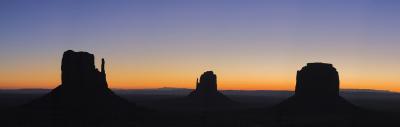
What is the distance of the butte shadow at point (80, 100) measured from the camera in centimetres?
7562

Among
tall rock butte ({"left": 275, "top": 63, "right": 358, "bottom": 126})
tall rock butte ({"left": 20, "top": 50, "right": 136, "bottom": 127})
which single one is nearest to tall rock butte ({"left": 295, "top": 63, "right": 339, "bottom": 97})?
tall rock butte ({"left": 275, "top": 63, "right": 358, "bottom": 126})

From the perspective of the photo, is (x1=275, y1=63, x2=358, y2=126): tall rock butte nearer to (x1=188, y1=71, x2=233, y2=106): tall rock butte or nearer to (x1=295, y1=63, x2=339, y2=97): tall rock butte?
(x1=295, y1=63, x2=339, y2=97): tall rock butte

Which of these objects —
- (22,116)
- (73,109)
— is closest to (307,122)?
(73,109)

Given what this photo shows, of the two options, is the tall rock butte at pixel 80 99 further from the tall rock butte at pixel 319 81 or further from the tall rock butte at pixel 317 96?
the tall rock butte at pixel 319 81

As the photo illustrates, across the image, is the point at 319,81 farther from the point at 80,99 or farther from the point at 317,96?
the point at 80,99

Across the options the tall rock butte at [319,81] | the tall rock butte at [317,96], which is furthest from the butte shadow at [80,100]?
the tall rock butte at [319,81]

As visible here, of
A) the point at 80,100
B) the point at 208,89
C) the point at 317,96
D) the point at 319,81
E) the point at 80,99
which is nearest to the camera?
the point at 80,100

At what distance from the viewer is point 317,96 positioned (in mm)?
91750

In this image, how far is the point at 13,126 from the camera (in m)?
60.2

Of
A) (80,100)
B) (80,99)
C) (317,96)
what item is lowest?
(80,100)

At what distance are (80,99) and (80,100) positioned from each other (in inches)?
13.5

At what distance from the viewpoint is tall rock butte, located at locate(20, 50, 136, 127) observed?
250 ft

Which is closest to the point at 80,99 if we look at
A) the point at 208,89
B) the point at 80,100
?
the point at 80,100

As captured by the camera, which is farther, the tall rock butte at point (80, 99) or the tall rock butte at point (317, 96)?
the tall rock butte at point (317, 96)
